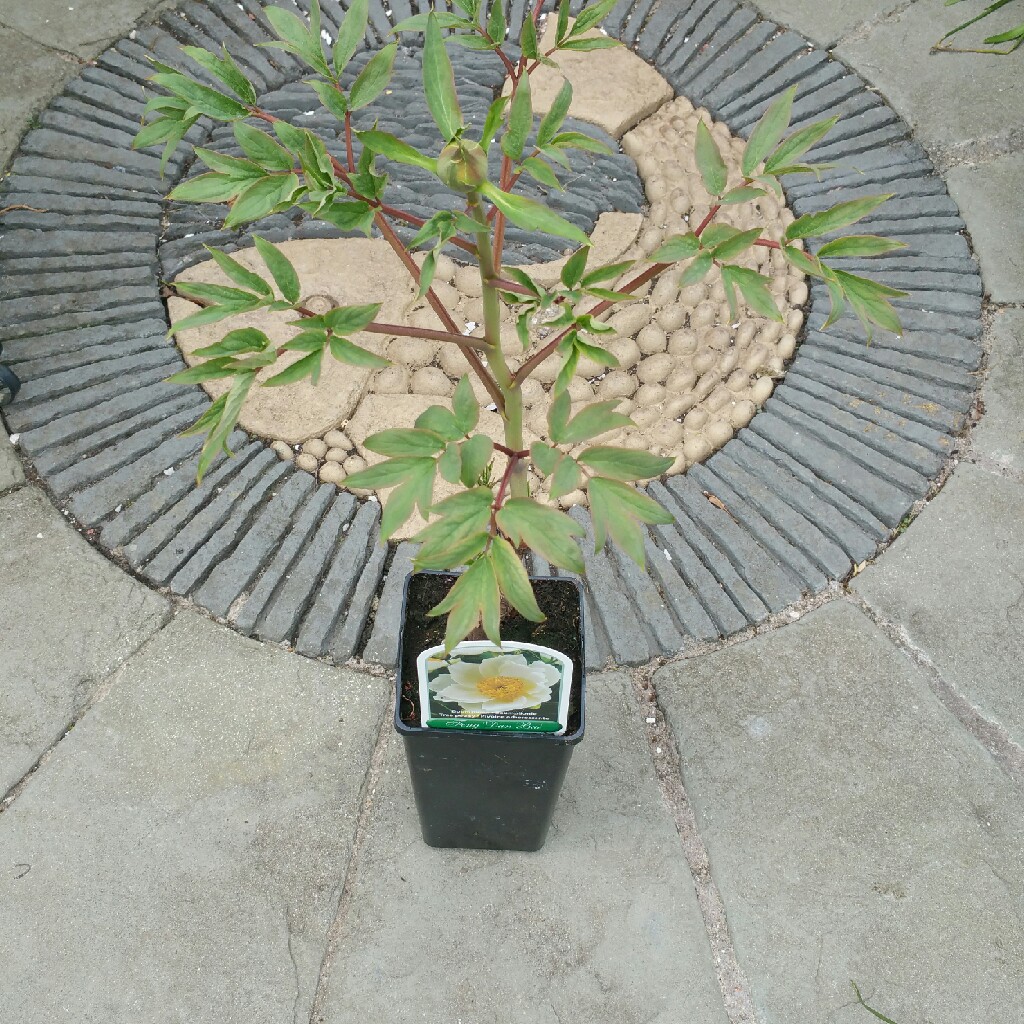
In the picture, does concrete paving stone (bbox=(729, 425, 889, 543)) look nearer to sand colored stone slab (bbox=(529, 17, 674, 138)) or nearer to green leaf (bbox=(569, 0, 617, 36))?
sand colored stone slab (bbox=(529, 17, 674, 138))

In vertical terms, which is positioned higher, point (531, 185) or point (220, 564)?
point (531, 185)

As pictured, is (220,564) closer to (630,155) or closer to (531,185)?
(531,185)

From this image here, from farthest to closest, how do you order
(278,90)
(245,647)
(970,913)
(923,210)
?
1. (278,90)
2. (923,210)
3. (245,647)
4. (970,913)

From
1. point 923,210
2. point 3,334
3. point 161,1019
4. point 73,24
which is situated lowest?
point 161,1019

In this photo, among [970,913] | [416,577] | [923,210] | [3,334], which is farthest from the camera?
[923,210]

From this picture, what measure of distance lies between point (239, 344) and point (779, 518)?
135cm

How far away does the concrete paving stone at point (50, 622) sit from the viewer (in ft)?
5.90

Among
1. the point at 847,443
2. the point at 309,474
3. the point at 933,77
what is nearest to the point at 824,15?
the point at 933,77

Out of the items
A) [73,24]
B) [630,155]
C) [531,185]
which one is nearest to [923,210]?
[630,155]

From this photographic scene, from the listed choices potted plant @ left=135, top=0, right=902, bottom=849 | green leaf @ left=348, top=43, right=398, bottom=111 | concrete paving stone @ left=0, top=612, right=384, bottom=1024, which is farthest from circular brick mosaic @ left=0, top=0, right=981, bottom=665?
green leaf @ left=348, top=43, right=398, bottom=111

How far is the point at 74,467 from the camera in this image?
6.74 feet

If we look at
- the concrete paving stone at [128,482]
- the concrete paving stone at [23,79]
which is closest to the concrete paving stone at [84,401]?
the concrete paving stone at [128,482]

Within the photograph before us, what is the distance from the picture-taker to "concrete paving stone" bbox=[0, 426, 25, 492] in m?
2.05

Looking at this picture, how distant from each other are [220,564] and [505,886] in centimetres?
83
